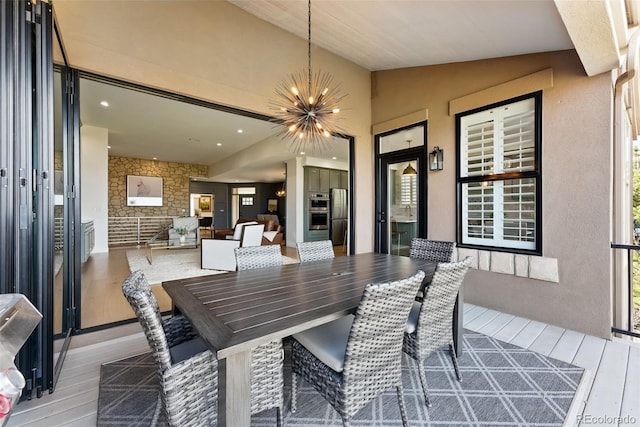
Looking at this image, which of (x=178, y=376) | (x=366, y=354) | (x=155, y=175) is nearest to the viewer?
(x=178, y=376)

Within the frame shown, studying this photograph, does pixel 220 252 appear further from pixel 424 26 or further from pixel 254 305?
pixel 424 26

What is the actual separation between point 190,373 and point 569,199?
3602mm

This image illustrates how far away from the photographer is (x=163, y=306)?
3.29 meters

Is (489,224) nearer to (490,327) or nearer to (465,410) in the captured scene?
(490,327)

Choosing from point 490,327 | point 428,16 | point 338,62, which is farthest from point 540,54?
point 490,327

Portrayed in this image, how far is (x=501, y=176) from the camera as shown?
10.9 ft

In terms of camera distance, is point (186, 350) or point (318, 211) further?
point (318, 211)

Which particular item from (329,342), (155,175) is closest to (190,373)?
(329,342)

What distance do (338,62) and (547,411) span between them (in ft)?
15.4

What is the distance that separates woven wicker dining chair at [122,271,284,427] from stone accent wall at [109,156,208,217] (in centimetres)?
953

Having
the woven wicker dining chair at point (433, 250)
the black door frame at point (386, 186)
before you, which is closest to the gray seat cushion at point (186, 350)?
the woven wicker dining chair at point (433, 250)

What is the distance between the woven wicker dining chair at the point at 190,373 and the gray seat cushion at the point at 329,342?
210 mm

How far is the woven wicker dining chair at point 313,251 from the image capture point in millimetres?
2758

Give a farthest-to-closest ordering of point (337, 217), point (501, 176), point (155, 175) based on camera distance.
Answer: point (155, 175)
point (337, 217)
point (501, 176)
